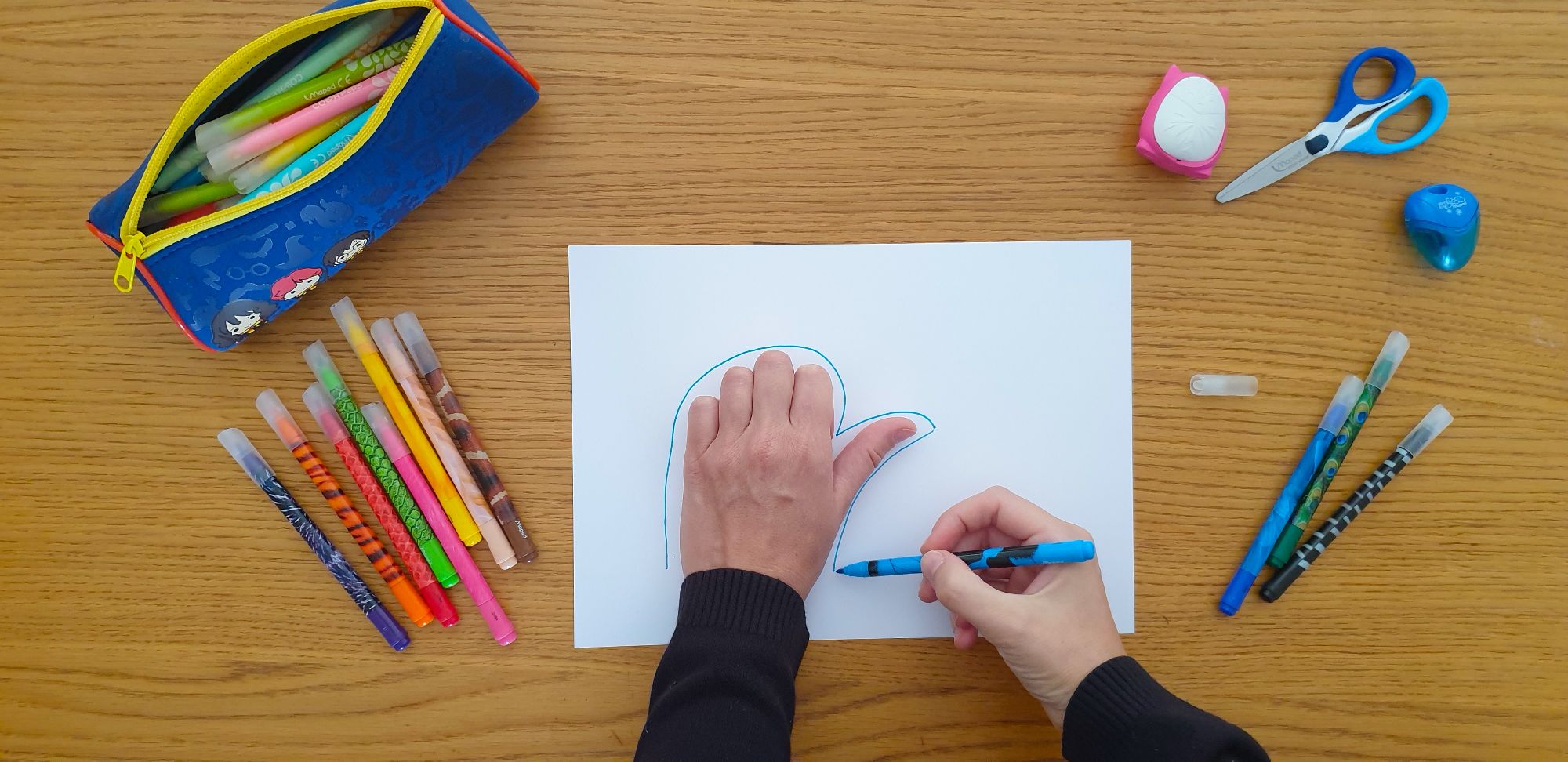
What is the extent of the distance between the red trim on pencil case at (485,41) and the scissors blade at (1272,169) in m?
0.58

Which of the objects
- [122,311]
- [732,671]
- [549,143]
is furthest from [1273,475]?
[122,311]

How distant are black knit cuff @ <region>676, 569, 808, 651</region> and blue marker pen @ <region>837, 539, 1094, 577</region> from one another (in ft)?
0.25

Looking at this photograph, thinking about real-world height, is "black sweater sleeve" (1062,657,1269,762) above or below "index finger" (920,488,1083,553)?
below

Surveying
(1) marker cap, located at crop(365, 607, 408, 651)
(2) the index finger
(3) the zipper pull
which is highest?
(3) the zipper pull

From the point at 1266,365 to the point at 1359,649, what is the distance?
0.84 ft

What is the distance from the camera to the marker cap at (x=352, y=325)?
26.9 inches

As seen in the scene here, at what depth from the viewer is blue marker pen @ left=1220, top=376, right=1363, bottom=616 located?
2.32 ft

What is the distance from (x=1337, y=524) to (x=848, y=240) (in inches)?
18.9

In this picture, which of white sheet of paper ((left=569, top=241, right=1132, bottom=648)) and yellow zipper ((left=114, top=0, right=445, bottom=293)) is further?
white sheet of paper ((left=569, top=241, right=1132, bottom=648))

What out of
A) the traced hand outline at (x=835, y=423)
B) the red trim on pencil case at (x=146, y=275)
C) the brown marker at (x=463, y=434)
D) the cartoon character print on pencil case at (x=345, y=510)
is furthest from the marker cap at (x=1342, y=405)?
the red trim on pencil case at (x=146, y=275)

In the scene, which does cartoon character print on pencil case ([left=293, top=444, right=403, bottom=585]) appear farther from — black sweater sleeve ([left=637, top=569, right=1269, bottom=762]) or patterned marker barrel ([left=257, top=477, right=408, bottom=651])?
black sweater sleeve ([left=637, top=569, right=1269, bottom=762])

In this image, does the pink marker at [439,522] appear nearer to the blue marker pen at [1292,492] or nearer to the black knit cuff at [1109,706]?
the black knit cuff at [1109,706]

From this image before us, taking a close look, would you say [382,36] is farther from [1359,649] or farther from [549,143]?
[1359,649]

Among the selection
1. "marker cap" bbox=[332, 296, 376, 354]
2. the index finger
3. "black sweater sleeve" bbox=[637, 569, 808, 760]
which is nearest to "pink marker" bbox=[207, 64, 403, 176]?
"marker cap" bbox=[332, 296, 376, 354]
